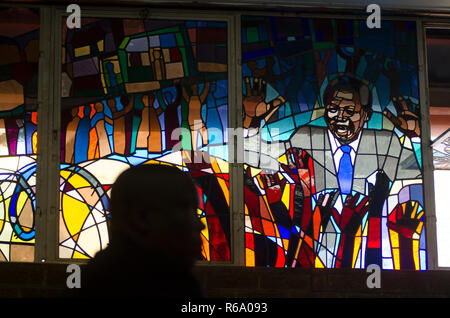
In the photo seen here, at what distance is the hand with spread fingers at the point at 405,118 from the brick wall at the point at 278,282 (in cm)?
95

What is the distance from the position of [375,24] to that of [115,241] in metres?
3.67

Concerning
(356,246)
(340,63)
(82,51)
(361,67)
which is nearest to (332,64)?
(340,63)

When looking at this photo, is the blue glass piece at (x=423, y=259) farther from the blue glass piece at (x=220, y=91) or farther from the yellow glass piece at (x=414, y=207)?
the blue glass piece at (x=220, y=91)

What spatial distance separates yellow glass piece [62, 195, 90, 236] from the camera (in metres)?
3.87

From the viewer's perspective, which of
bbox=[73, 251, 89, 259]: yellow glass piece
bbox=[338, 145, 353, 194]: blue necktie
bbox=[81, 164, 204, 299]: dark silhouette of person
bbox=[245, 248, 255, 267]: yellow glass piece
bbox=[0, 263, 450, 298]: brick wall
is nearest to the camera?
bbox=[81, 164, 204, 299]: dark silhouette of person

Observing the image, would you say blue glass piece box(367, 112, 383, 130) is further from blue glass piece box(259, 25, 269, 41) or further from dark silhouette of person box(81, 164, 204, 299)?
dark silhouette of person box(81, 164, 204, 299)

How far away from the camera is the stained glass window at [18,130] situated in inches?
152

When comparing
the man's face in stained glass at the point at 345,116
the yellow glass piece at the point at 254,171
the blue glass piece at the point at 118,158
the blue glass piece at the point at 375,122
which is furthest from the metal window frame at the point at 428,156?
the blue glass piece at the point at 118,158

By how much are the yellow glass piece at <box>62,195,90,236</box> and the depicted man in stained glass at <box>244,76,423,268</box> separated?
3.73 feet

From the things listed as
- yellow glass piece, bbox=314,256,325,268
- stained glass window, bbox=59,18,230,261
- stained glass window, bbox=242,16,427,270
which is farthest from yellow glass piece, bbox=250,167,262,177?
yellow glass piece, bbox=314,256,325,268

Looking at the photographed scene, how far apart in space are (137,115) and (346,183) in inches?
57.2

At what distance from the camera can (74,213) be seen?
3.88 metres
